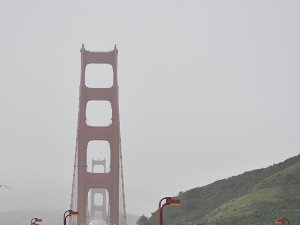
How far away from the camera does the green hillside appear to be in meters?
41.5

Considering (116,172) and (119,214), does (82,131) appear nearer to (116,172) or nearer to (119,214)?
(116,172)

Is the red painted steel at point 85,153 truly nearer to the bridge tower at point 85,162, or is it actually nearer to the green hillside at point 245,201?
the bridge tower at point 85,162

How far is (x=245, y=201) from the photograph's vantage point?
47.8 metres

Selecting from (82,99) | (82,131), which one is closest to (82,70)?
(82,99)

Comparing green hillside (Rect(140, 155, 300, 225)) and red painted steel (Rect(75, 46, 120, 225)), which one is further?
red painted steel (Rect(75, 46, 120, 225))

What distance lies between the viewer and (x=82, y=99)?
63.1 m

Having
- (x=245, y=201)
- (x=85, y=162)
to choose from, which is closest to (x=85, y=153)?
(x=85, y=162)

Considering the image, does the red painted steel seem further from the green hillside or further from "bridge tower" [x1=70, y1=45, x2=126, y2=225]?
the green hillside

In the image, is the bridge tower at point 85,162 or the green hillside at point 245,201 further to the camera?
the bridge tower at point 85,162

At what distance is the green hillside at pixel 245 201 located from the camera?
41469 millimetres

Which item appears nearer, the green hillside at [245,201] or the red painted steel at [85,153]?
the green hillside at [245,201]

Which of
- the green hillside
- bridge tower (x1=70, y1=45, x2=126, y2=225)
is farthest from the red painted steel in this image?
the green hillside

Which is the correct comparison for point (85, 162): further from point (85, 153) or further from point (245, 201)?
point (245, 201)

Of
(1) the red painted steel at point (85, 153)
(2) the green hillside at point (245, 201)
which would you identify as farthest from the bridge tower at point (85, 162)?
(2) the green hillside at point (245, 201)
